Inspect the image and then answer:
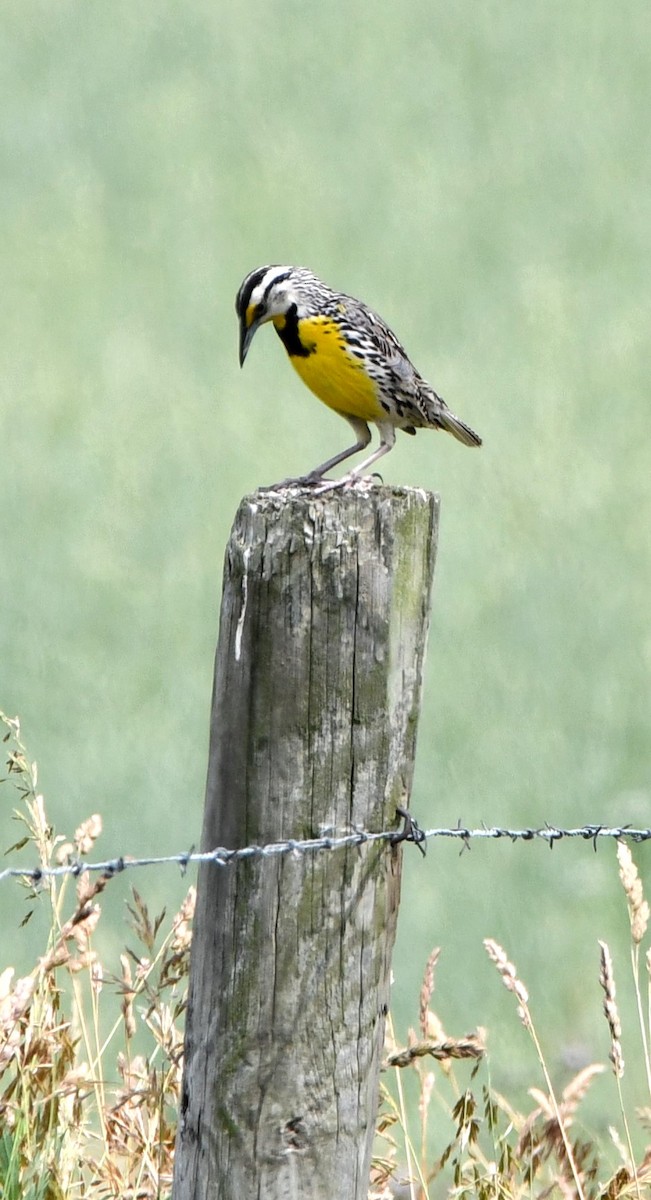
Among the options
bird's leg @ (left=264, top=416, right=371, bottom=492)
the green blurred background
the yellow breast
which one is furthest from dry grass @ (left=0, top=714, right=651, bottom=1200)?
the green blurred background

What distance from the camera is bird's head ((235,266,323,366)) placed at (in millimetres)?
5086

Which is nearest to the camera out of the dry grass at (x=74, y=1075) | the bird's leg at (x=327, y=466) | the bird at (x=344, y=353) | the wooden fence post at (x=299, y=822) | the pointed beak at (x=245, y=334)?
the wooden fence post at (x=299, y=822)

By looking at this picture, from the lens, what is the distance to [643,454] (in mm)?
13758

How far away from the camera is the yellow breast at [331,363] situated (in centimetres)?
524

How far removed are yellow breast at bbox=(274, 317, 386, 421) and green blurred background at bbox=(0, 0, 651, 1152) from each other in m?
2.46

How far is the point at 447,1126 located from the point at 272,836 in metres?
3.36

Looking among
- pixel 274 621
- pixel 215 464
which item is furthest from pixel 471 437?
pixel 215 464

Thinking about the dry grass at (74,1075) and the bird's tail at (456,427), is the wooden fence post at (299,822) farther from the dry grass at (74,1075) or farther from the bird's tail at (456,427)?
the bird's tail at (456,427)

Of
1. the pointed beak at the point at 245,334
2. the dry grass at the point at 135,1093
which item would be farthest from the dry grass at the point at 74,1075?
the pointed beak at the point at 245,334

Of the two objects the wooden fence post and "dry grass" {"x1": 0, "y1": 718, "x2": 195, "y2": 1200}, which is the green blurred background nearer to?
"dry grass" {"x1": 0, "y1": 718, "x2": 195, "y2": 1200}

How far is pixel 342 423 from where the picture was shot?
564 inches

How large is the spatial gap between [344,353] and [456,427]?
1.48 feet

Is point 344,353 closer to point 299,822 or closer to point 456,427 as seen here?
point 456,427

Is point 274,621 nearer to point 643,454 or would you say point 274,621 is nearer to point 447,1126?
point 447,1126
